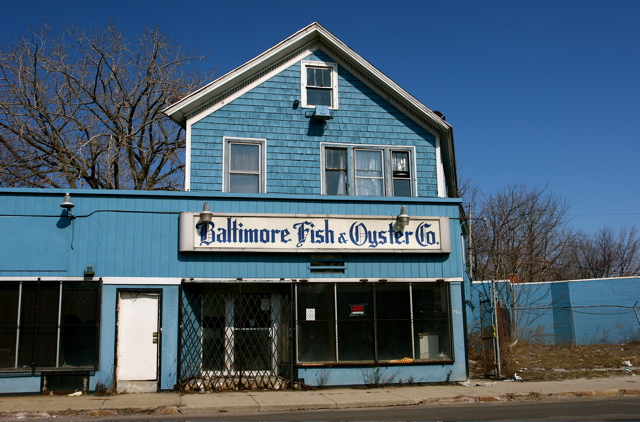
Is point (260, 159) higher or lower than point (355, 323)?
higher

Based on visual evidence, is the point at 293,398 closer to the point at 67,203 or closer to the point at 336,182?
the point at 336,182

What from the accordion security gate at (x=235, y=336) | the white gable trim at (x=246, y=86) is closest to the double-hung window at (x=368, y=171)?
the white gable trim at (x=246, y=86)

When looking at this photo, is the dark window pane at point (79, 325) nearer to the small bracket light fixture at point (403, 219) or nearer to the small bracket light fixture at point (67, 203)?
the small bracket light fixture at point (67, 203)

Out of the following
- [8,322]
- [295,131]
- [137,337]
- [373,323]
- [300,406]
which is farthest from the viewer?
[295,131]

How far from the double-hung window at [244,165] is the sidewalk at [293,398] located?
5.51m

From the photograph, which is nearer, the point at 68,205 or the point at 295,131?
the point at 68,205

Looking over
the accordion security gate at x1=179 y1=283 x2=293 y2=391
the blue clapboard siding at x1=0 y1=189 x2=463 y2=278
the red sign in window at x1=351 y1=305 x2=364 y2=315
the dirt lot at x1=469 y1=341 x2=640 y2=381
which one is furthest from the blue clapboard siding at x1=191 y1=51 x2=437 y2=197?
the dirt lot at x1=469 y1=341 x2=640 y2=381

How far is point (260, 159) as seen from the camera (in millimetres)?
17219

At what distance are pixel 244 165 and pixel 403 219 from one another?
4625 millimetres

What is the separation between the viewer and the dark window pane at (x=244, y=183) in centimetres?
1697

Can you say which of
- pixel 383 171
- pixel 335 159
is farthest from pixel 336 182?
pixel 383 171

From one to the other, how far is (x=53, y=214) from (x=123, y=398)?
14.9 feet

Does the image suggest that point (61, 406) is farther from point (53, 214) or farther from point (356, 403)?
point (356, 403)

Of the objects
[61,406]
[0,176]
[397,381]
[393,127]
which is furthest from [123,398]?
[0,176]
